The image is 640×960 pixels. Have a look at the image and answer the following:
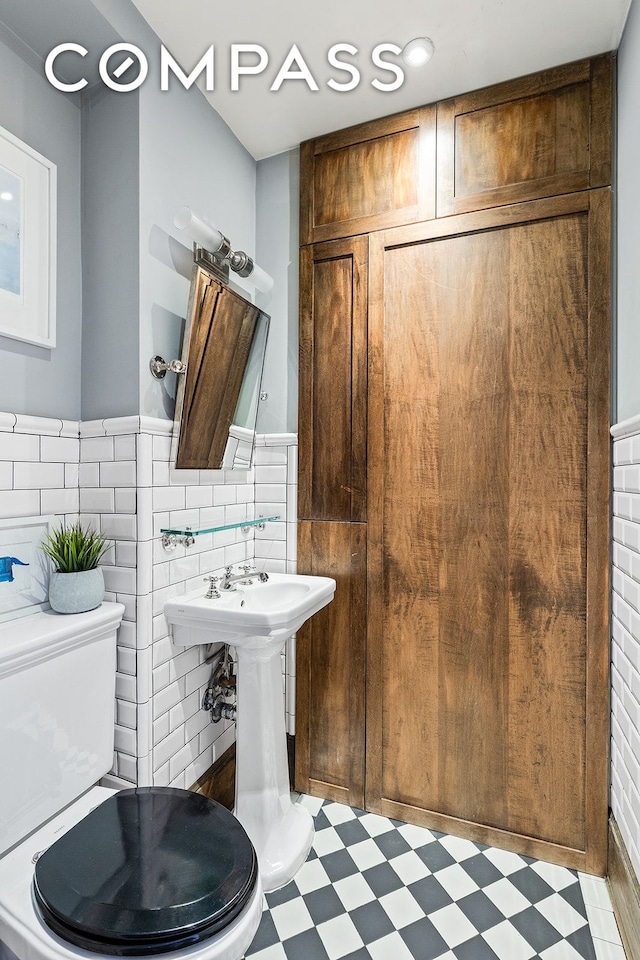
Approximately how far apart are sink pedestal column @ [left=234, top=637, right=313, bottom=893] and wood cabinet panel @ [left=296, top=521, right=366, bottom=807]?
11.6 inches

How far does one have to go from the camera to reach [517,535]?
1600 mm

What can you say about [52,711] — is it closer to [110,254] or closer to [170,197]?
[110,254]

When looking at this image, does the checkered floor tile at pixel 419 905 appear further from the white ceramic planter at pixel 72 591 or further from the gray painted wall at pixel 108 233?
the gray painted wall at pixel 108 233

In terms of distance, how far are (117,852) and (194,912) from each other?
0.23 meters

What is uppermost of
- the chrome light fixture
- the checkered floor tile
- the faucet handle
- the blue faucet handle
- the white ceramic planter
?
the chrome light fixture

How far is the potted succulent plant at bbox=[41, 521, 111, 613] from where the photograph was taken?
1335 mm

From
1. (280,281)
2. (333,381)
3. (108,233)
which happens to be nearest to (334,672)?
(333,381)

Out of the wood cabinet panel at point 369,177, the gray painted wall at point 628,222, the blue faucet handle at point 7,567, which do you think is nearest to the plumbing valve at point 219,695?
the blue faucet handle at point 7,567

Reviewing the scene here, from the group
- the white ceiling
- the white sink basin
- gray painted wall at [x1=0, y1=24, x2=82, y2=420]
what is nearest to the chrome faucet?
the white sink basin

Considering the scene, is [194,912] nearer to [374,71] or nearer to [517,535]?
[517,535]

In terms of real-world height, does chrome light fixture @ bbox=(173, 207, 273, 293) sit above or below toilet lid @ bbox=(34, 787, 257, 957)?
above

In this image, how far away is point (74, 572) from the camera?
1.35 m

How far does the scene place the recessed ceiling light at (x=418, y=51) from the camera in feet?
4.86

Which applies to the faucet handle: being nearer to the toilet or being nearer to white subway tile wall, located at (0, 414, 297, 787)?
white subway tile wall, located at (0, 414, 297, 787)
